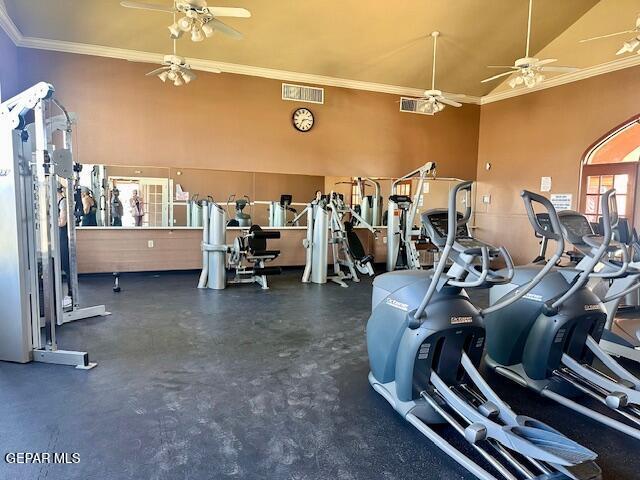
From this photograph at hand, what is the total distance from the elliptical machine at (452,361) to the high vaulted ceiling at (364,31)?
4912 millimetres

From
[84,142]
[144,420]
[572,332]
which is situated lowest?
[144,420]

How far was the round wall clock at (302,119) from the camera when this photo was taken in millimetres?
7477

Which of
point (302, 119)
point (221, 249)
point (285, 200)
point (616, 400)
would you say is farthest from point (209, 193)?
point (616, 400)

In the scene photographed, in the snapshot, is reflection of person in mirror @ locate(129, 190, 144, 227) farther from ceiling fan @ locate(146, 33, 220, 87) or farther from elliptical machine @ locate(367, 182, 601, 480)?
elliptical machine @ locate(367, 182, 601, 480)

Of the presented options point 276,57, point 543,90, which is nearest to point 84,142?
point 276,57

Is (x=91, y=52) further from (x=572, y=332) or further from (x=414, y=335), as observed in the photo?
(x=572, y=332)

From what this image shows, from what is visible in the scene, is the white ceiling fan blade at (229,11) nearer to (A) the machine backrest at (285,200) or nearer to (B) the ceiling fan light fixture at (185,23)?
(B) the ceiling fan light fixture at (185,23)

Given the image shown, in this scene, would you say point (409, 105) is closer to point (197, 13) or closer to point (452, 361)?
point (197, 13)

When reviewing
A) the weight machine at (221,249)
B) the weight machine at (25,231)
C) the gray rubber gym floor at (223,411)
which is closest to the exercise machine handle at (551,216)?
the gray rubber gym floor at (223,411)

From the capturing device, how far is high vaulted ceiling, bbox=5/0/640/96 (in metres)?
5.63

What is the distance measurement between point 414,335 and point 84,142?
20.6 ft

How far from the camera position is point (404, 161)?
835 cm

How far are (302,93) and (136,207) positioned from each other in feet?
12.0

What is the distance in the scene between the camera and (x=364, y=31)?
6379 millimetres
